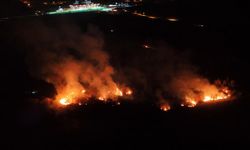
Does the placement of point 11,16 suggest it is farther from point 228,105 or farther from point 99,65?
point 228,105

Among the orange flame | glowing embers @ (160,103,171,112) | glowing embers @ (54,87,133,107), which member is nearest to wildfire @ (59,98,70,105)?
glowing embers @ (54,87,133,107)

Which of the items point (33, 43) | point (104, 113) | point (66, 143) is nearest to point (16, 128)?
point (66, 143)

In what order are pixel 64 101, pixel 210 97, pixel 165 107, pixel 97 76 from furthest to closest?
pixel 97 76, pixel 210 97, pixel 64 101, pixel 165 107

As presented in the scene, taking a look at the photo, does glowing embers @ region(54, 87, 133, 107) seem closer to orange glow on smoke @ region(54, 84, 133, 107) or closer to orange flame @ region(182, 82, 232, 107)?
orange glow on smoke @ region(54, 84, 133, 107)

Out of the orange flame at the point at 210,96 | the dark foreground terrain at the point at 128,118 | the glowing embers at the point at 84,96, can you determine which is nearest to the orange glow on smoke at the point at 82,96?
the glowing embers at the point at 84,96

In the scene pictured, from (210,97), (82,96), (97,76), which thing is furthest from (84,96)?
(210,97)

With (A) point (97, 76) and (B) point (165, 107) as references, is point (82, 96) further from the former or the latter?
(B) point (165, 107)

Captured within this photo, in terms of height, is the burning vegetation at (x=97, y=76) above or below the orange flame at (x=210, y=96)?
below

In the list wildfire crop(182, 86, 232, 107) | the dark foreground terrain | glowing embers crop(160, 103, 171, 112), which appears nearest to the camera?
the dark foreground terrain

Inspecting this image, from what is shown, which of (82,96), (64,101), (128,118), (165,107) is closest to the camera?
(128,118)

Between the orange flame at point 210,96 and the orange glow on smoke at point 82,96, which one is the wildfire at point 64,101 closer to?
the orange glow on smoke at point 82,96

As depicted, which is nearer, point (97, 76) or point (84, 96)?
point (84, 96)
